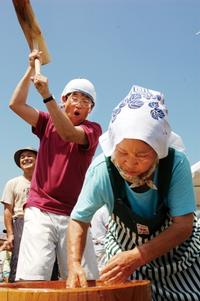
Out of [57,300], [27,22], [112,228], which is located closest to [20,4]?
[27,22]

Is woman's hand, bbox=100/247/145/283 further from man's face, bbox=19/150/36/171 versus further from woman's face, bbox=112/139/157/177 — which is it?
man's face, bbox=19/150/36/171

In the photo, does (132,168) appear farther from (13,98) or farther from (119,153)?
(13,98)

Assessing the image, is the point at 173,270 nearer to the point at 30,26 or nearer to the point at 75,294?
the point at 75,294

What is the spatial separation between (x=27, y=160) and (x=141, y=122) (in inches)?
138

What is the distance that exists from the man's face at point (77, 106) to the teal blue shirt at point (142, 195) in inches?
55.0

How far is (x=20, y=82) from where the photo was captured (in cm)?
370

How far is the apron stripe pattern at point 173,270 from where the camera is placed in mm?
2240

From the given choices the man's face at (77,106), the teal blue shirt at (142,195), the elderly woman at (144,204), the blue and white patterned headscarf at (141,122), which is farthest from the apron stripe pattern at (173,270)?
the man's face at (77,106)

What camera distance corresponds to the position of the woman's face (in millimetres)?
1957

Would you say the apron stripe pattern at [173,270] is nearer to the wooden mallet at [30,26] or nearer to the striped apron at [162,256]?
the striped apron at [162,256]

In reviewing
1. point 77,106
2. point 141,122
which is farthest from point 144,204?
point 77,106

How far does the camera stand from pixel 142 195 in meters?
2.18

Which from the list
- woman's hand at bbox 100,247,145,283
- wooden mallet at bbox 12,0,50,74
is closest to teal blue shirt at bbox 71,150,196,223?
woman's hand at bbox 100,247,145,283

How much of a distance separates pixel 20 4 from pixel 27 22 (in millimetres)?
142
